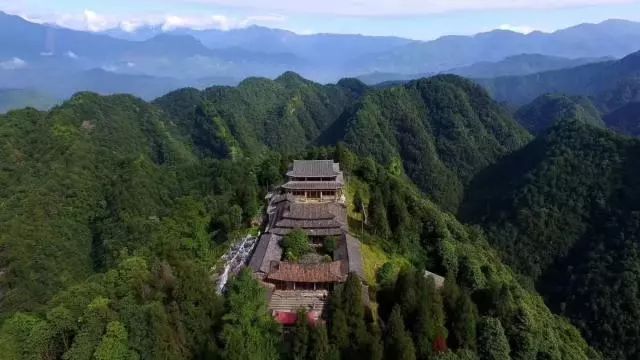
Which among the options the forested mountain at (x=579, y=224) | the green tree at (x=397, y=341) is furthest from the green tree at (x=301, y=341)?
the forested mountain at (x=579, y=224)

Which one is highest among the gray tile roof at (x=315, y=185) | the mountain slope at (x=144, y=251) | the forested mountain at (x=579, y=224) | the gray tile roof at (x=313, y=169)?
the gray tile roof at (x=313, y=169)

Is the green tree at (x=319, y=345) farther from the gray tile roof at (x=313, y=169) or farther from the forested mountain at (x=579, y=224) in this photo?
the forested mountain at (x=579, y=224)

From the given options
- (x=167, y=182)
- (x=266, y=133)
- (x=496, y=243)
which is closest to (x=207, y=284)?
(x=167, y=182)

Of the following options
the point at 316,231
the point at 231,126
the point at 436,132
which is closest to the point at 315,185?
the point at 316,231

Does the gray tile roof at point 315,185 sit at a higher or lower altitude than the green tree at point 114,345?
higher

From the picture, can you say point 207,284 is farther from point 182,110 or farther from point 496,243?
point 182,110

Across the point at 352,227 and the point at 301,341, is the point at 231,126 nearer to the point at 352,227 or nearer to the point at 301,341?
the point at 352,227

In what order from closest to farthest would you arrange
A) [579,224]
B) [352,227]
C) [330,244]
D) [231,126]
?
[330,244] → [352,227] → [579,224] → [231,126]
